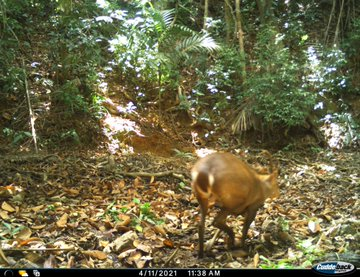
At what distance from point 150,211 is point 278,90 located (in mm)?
1004

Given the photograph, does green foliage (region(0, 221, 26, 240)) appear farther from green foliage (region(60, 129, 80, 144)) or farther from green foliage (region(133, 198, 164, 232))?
green foliage (region(60, 129, 80, 144))

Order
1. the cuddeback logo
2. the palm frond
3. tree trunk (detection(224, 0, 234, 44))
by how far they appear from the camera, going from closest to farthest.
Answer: the cuddeback logo → the palm frond → tree trunk (detection(224, 0, 234, 44))

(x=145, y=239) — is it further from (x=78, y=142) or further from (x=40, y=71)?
(x=40, y=71)

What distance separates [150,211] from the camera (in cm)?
211

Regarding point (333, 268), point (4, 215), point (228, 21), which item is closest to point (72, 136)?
point (4, 215)

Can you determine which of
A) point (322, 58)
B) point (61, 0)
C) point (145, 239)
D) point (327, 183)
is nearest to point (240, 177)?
point (145, 239)

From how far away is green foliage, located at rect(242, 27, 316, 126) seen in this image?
2344 millimetres

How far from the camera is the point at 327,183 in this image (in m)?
2.28

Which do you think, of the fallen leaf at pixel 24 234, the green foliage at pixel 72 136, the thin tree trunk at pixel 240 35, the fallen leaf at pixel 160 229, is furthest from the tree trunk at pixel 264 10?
the fallen leaf at pixel 24 234

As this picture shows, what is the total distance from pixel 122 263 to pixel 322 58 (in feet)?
5.76

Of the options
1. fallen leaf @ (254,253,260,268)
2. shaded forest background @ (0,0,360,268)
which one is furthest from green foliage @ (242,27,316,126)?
fallen leaf @ (254,253,260,268)

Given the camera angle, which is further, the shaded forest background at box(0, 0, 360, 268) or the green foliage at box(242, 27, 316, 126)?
the green foliage at box(242, 27, 316, 126)

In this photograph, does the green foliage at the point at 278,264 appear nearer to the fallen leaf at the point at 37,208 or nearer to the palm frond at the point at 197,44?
the fallen leaf at the point at 37,208

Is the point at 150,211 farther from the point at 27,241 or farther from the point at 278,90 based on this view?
the point at 278,90
